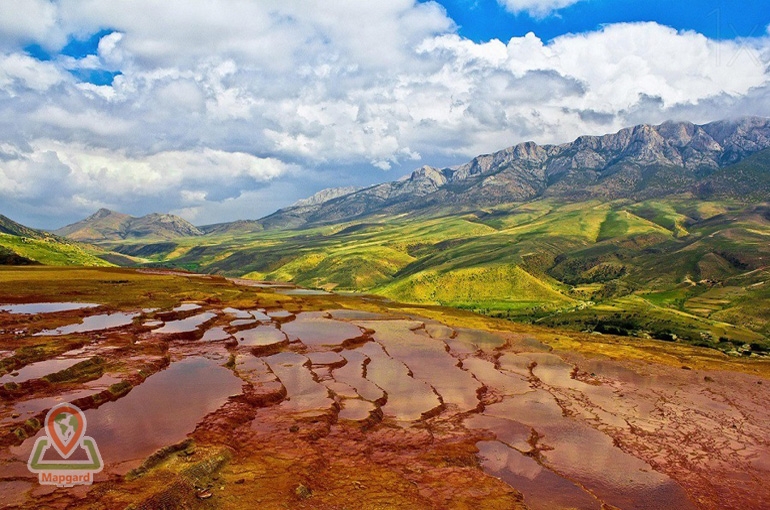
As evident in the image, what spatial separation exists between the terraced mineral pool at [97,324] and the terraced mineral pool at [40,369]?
12.6m

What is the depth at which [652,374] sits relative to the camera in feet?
183

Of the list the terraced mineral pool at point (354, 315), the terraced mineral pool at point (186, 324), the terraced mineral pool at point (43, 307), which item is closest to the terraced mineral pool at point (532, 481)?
the terraced mineral pool at point (186, 324)

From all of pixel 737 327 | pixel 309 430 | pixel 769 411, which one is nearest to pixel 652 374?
pixel 769 411

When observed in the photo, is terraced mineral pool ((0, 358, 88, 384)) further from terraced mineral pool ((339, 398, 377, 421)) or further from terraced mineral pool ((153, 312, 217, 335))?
terraced mineral pool ((339, 398, 377, 421))

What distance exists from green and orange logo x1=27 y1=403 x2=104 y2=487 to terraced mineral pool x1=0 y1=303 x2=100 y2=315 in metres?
42.1

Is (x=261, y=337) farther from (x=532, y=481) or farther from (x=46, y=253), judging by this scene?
(x=46, y=253)

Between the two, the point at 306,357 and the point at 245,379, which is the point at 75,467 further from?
the point at 306,357

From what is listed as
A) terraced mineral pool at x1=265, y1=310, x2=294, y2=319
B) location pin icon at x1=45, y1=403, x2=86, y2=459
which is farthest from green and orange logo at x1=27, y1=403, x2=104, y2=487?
terraced mineral pool at x1=265, y1=310, x2=294, y2=319

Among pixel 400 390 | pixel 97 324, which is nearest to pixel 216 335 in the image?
pixel 97 324

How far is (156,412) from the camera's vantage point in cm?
2870

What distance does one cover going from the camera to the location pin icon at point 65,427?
A: 2298 centimetres

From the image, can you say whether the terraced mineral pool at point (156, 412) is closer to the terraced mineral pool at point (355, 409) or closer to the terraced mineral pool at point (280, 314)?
the terraced mineral pool at point (355, 409)

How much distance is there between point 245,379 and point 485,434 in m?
20.4

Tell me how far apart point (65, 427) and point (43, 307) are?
159 feet
